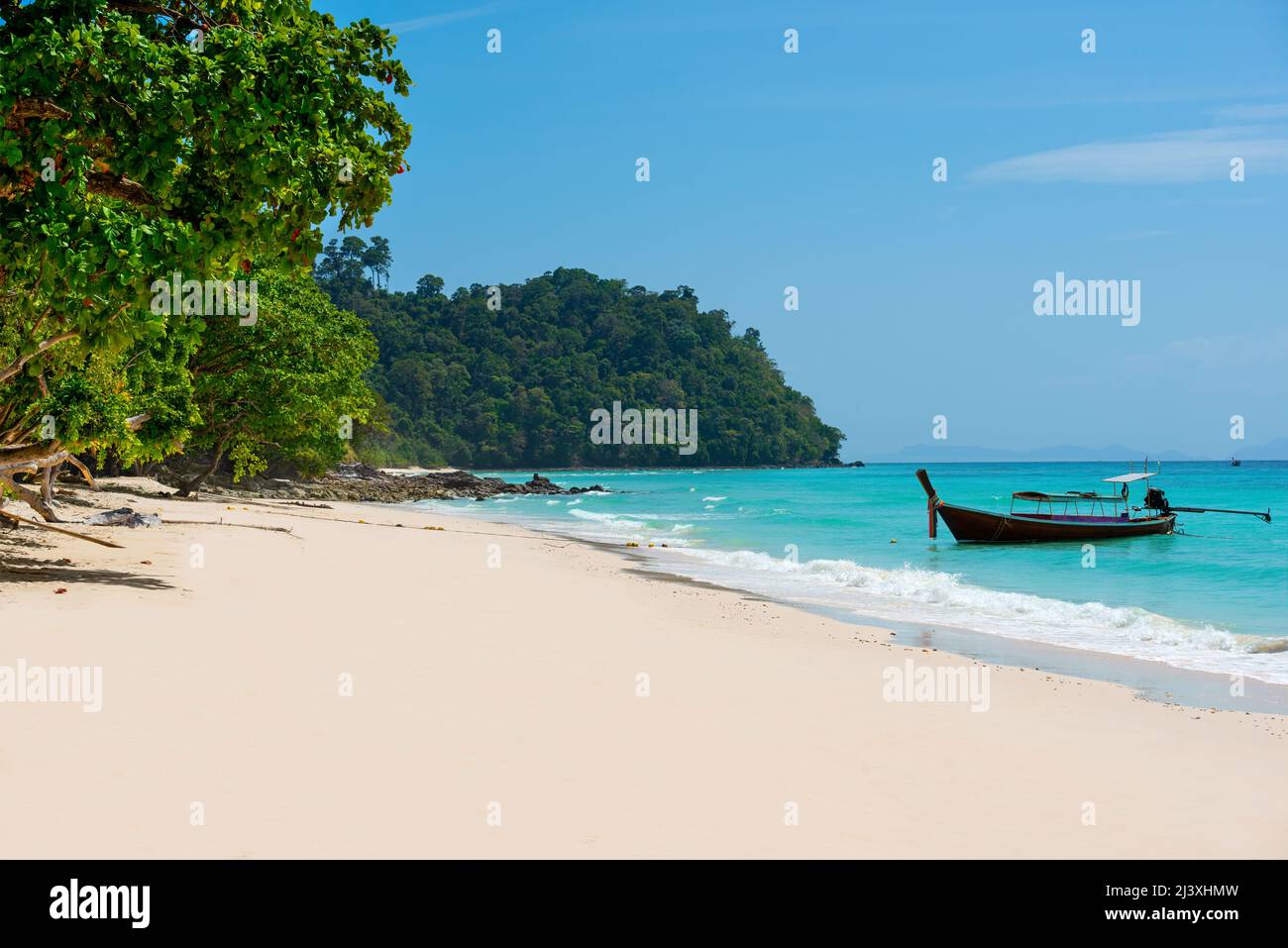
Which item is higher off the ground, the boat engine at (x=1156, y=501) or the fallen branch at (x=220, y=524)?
the fallen branch at (x=220, y=524)

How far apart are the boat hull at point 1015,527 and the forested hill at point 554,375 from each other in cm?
12626

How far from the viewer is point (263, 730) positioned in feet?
24.3

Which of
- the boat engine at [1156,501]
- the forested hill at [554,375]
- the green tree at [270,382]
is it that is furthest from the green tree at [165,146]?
the forested hill at [554,375]

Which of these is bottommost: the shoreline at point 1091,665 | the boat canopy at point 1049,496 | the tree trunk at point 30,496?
the shoreline at point 1091,665

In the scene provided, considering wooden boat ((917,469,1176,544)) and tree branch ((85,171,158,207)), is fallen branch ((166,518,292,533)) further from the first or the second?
wooden boat ((917,469,1176,544))

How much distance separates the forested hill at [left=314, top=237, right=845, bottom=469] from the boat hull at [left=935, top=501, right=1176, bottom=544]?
→ 126 meters

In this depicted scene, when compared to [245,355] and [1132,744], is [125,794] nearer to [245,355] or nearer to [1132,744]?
[1132,744]

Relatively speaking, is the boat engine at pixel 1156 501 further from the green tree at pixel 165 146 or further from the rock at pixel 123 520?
the green tree at pixel 165 146

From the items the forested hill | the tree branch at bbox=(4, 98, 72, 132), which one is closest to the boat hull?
the tree branch at bbox=(4, 98, 72, 132)

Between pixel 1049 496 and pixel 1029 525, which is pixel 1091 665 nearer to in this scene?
pixel 1029 525

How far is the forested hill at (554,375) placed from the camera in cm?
16862
